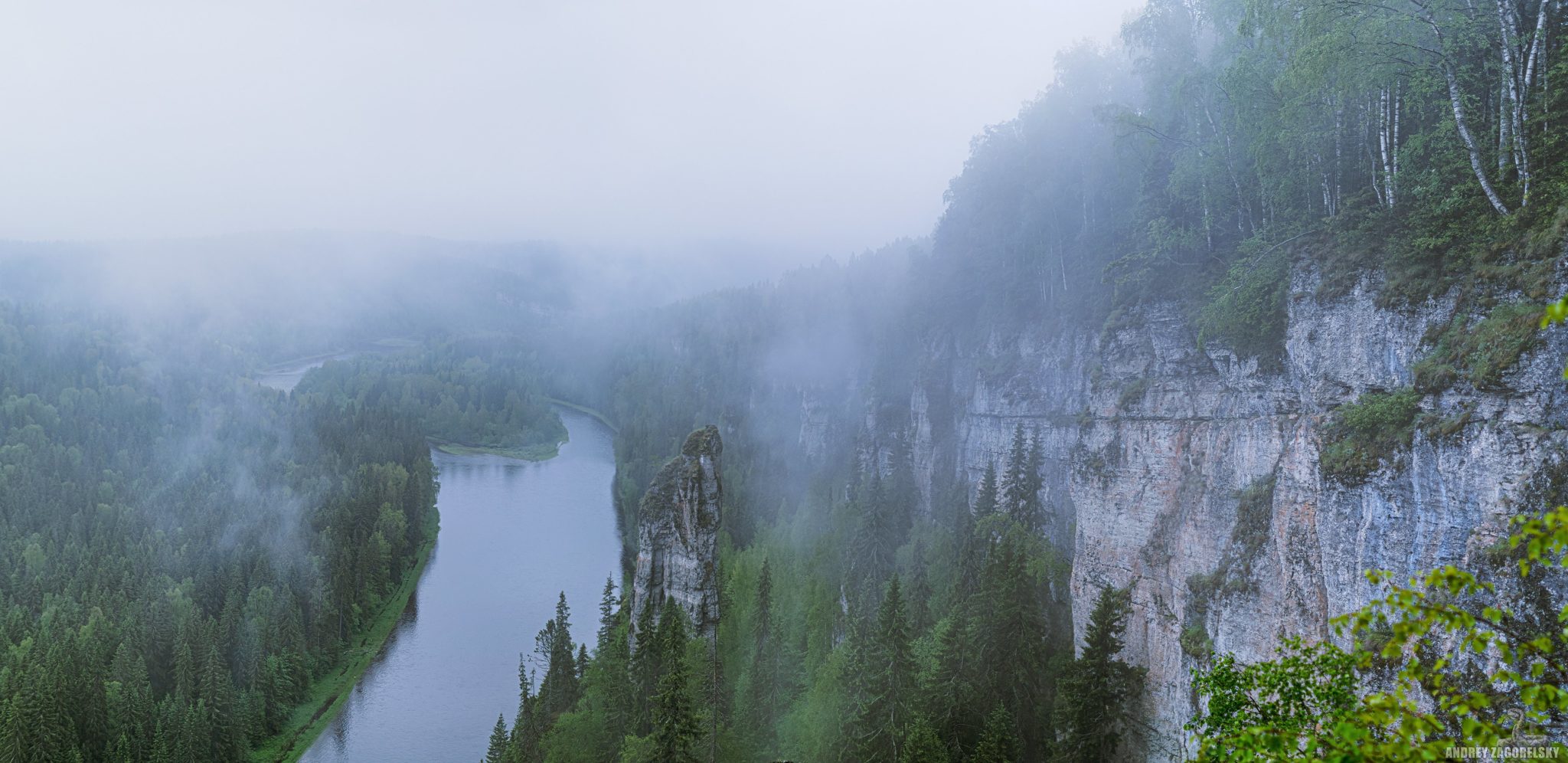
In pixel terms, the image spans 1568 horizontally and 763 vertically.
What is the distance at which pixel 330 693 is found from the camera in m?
63.9

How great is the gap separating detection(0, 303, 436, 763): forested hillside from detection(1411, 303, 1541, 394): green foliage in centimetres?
6383

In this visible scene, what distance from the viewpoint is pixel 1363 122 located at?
2347 centimetres

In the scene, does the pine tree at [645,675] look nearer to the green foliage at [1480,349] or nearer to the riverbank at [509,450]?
the green foliage at [1480,349]

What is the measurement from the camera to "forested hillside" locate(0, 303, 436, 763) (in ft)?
174

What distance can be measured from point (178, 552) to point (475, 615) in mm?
33360

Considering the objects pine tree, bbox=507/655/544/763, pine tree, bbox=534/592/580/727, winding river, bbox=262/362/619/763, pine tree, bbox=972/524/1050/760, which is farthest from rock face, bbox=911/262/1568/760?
winding river, bbox=262/362/619/763

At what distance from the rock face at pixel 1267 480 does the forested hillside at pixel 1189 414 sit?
0.12 metres

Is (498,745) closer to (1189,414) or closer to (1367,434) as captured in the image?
(1189,414)

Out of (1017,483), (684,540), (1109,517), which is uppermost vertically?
(1109,517)

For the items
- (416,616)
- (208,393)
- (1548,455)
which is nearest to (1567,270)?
(1548,455)

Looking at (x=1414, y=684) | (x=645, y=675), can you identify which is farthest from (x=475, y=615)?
(x=1414, y=684)

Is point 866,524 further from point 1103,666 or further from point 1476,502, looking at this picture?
point 1476,502

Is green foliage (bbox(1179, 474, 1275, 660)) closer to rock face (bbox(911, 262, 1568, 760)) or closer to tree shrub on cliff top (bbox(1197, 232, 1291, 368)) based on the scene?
rock face (bbox(911, 262, 1568, 760))

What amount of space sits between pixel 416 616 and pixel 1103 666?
69.5m
